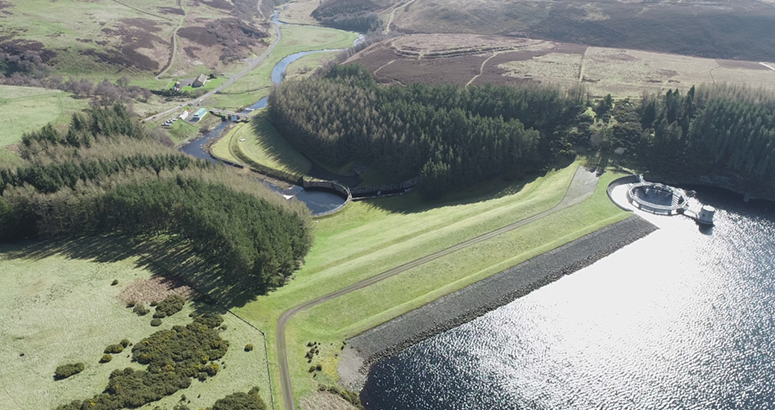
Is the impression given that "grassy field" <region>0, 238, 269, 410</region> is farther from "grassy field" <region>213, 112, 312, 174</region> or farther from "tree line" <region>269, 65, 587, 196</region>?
"tree line" <region>269, 65, 587, 196</region>

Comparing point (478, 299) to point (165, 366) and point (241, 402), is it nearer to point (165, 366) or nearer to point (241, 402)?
point (241, 402)

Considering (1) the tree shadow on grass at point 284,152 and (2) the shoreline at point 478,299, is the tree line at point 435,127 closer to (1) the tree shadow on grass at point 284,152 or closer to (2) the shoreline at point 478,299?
(1) the tree shadow on grass at point 284,152

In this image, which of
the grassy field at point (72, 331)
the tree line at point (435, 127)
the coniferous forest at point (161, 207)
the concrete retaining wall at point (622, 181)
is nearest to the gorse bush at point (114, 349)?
the grassy field at point (72, 331)

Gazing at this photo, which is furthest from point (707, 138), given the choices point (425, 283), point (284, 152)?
point (284, 152)

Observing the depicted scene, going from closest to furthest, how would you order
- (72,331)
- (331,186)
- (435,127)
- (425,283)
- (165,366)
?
(165,366)
(72,331)
(425,283)
(435,127)
(331,186)

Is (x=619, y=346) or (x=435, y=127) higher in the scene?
(x=435, y=127)

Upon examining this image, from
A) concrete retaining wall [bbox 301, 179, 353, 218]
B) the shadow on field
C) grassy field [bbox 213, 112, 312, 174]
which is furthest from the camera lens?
grassy field [bbox 213, 112, 312, 174]

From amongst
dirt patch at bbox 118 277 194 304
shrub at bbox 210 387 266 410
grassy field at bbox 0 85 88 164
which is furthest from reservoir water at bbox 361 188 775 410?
grassy field at bbox 0 85 88 164
